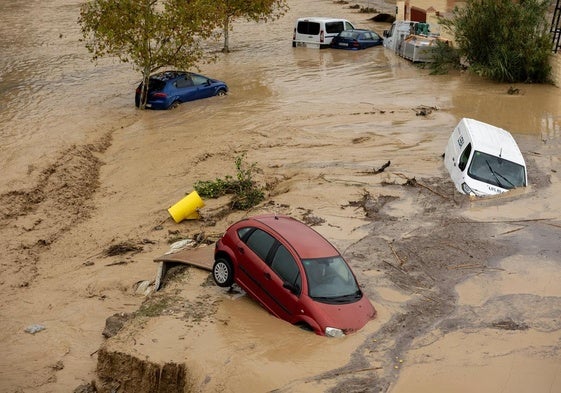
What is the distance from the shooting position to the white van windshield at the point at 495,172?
16969mm

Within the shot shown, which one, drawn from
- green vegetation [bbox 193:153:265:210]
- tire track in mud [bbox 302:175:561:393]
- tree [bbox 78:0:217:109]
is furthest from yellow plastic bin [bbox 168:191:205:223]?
tree [bbox 78:0:217:109]

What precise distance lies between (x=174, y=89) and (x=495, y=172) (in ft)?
40.5

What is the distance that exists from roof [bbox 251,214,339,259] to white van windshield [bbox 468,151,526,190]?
253 inches

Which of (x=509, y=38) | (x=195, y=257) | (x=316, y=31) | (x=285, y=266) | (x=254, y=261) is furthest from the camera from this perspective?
(x=316, y=31)

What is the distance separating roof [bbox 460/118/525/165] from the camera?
1727 centimetres

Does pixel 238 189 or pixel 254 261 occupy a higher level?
pixel 254 261

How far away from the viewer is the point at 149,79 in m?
26.1

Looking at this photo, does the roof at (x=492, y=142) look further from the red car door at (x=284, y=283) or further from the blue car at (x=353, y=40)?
the blue car at (x=353, y=40)

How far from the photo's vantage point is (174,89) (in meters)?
26.0

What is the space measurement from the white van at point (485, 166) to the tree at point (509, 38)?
11.6 metres

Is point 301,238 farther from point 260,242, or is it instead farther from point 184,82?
point 184,82

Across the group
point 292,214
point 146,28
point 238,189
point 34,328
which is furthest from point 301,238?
point 146,28

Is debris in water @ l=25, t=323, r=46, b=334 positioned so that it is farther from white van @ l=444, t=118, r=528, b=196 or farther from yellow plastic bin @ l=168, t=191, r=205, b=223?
white van @ l=444, t=118, r=528, b=196

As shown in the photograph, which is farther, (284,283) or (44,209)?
(44,209)
